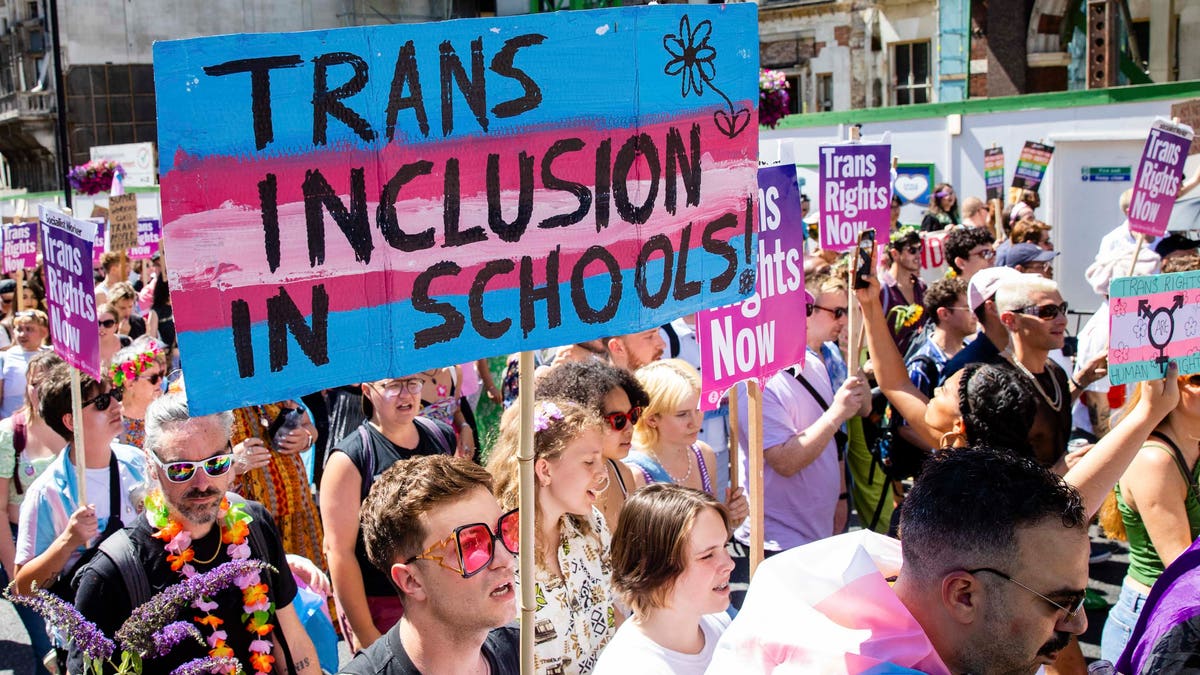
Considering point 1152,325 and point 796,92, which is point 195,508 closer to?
point 1152,325

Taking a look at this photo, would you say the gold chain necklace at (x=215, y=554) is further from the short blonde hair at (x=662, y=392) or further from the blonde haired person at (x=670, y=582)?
the short blonde hair at (x=662, y=392)

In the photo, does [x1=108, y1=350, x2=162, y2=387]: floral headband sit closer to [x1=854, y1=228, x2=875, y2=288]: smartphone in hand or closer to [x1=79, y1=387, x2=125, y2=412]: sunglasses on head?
[x1=79, y1=387, x2=125, y2=412]: sunglasses on head

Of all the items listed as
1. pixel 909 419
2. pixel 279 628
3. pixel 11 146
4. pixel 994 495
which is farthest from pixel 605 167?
pixel 11 146

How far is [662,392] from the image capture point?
4.56 meters

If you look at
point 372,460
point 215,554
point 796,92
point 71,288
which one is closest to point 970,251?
point 372,460

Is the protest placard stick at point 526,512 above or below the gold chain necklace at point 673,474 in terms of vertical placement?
above

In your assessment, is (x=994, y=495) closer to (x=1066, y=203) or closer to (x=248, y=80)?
(x=248, y=80)

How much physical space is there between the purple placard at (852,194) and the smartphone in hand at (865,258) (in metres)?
0.04

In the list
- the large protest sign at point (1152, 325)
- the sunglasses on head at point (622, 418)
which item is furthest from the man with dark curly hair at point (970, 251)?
the sunglasses on head at point (622, 418)

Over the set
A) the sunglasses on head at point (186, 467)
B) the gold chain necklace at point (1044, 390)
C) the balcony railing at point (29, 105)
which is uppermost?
the balcony railing at point (29, 105)

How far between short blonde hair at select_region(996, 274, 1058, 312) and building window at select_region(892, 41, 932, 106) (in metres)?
25.4

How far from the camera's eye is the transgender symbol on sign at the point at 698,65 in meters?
2.89

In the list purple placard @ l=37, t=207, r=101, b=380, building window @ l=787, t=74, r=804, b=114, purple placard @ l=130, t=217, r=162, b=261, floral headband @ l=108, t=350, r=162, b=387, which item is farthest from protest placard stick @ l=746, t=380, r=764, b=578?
building window @ l=787, t=74, r=804, b=114

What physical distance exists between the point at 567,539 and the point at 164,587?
46.8 inches
